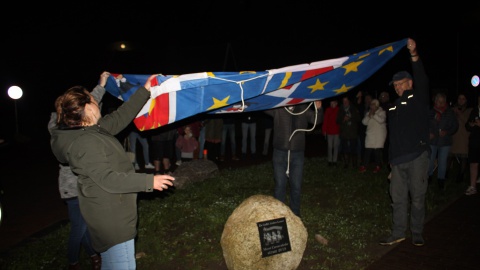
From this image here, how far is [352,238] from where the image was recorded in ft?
18.2

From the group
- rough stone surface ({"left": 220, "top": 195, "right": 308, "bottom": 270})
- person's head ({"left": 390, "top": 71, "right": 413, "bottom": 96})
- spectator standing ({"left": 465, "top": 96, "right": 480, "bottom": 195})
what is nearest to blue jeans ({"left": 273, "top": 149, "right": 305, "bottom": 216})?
rough stone surface ({"left": 220, "top": 195, "right": 308, "bottom": 270})

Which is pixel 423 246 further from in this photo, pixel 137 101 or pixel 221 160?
pixel 221 160

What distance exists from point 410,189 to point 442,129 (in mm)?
3829

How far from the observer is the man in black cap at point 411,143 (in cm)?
473

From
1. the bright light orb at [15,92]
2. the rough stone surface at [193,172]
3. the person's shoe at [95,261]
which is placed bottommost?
the person's shoe at [95,261]

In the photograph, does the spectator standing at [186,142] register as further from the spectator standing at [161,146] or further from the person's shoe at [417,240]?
the person's shoe at [417,240]

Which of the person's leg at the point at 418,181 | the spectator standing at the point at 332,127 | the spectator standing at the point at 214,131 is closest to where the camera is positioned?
the person's leg at the point at 418,181

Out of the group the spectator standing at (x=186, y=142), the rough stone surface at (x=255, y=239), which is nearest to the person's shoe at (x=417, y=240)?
the rough stone surface at (x=255, y=239)

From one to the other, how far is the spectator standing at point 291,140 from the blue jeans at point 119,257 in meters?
3.00

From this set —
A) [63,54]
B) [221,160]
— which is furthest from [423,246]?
[63,54]

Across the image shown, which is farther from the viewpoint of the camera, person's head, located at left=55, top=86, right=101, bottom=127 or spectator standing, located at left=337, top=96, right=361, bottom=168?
spectator standing, located at left=337, top=96, right=361, bottom=168

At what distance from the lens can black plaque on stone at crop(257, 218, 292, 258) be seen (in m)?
4.29

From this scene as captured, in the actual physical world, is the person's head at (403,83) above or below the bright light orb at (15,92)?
below

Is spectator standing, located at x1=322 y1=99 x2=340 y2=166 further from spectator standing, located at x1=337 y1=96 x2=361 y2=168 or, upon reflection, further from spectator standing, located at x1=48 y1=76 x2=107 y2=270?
spectator standing, located at x1=48 y1=76 x2=107 y2=270
